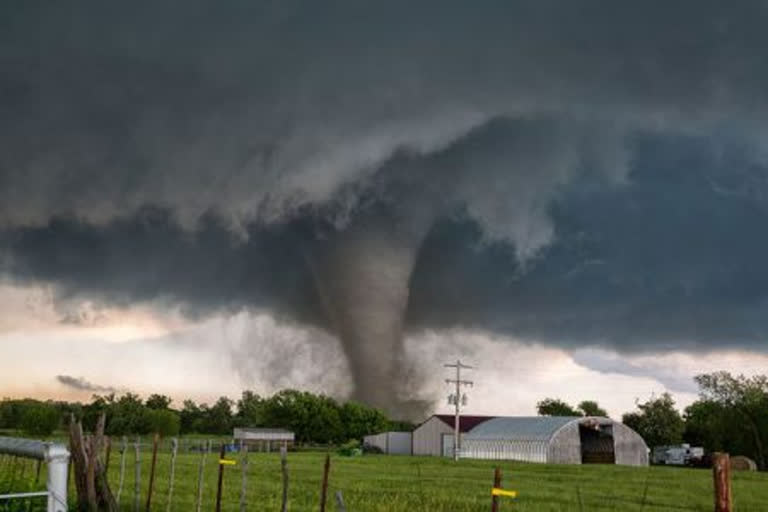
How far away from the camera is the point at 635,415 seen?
146 meters

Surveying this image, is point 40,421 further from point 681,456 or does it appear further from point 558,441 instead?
point 681,456

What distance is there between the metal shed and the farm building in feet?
21.6

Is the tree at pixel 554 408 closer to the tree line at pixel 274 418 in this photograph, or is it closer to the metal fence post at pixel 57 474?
the tree line at pixel 274 418

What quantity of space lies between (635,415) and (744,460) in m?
57.4

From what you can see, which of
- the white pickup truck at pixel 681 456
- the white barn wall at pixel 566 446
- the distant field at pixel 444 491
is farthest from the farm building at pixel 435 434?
the distant field at pixel 444 491

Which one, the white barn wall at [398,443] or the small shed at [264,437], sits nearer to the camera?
the white barn wall at [398,443]

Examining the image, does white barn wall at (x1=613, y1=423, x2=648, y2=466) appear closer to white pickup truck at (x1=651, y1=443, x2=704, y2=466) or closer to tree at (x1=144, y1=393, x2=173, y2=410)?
white pickup truck at (x1=651, y1=443, x2=704, y2=466)

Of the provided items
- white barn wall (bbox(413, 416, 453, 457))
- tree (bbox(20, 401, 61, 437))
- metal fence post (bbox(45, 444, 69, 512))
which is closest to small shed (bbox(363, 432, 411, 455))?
white barn wall (bbox(413, 416, 453, 457))

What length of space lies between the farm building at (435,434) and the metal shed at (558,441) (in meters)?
6.59

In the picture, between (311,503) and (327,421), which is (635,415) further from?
(311,503)

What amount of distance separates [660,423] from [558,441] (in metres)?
58.9

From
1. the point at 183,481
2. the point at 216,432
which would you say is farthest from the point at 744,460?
the point at 216,432

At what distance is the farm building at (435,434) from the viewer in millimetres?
105438

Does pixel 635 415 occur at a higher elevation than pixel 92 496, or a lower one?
higher
